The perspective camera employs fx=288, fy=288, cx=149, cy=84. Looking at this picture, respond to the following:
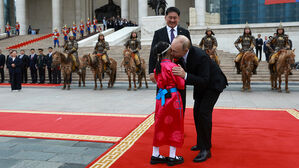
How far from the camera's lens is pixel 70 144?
4.82m

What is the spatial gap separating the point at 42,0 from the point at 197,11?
28.6m

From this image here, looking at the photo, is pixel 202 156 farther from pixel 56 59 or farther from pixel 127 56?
pixel 56 59

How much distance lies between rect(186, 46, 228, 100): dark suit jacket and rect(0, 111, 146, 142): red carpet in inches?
81.0

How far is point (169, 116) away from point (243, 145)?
164 cm

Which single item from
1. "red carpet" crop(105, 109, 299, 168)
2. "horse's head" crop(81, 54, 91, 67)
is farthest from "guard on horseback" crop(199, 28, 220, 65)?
"red carpet" crop(105, 109, 299, 168)

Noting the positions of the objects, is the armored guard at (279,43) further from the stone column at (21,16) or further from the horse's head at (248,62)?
the stone column at (21,16)

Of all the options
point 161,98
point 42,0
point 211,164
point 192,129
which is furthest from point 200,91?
point 42,0

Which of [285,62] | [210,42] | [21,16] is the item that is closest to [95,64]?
[210,42]

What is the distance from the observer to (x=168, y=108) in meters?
3.64

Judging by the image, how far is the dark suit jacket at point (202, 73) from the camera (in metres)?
3.69

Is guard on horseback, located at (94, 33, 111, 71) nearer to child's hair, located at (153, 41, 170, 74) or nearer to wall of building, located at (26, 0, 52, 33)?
child's hair, located at (153, 41, 170, 74)

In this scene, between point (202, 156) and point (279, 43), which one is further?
point (279, 43)

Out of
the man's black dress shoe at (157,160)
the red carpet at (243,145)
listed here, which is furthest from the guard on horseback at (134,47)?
the man's black dress shoe at (157,160)

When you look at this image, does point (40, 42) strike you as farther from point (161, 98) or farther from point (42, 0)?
point (161, 98)
